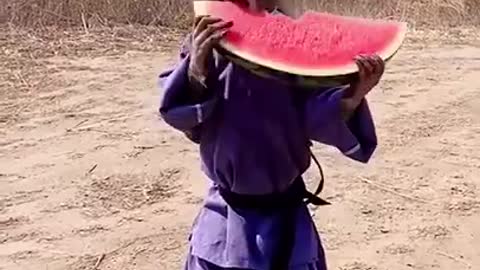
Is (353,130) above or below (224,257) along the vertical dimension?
above

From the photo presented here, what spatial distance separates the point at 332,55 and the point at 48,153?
107 inches

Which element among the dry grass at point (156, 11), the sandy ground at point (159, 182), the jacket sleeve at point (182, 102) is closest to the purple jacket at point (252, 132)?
the jacket sleeve at point (182, 102)

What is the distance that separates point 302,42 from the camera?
78.4 inches

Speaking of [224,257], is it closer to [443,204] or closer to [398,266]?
[398,266]

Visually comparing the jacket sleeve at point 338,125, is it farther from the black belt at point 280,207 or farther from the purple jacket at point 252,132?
the black belt at point 280,207

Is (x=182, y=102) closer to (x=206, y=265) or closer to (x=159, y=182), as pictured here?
(x=206, y=265)

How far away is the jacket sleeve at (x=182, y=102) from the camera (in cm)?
179

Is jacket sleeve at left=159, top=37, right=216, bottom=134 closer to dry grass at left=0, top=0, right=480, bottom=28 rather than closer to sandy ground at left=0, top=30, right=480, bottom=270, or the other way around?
sandy ground at left=0, top=30, right=480, bottom=270

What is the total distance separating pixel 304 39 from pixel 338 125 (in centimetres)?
27

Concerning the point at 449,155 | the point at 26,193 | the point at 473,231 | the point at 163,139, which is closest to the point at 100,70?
the point at 163,139

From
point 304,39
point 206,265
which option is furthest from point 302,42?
point 206,265

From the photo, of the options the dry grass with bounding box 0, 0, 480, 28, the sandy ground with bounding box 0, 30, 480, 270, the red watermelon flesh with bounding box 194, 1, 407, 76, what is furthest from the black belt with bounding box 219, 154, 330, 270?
the dry grass with bounding box 0, 0, 480, 28

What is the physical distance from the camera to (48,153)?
4406mm

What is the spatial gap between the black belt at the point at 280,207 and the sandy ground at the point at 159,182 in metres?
1.49
